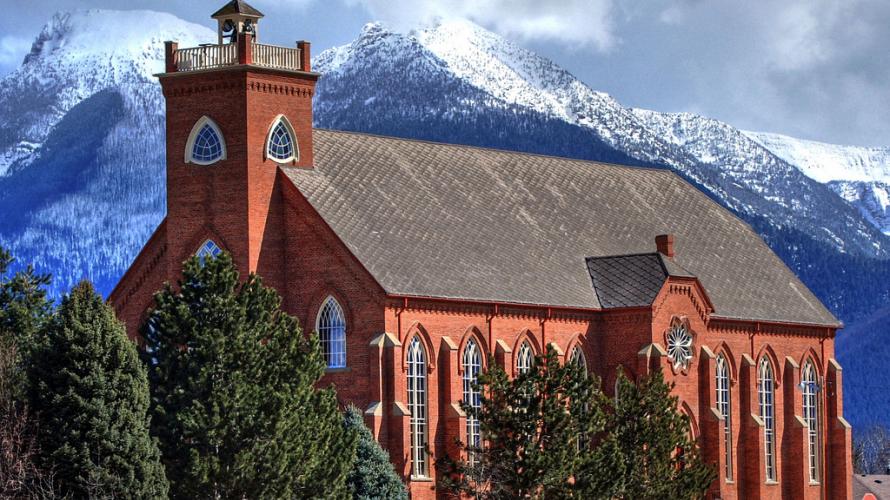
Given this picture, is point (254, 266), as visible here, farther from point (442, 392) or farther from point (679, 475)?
point (679, 475)

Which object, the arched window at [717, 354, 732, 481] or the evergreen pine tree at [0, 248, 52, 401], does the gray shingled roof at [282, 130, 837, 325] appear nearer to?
the arched window at [717, 354, 732, 481]

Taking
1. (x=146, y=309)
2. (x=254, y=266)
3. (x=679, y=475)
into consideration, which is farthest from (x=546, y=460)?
(x=146, y=309)

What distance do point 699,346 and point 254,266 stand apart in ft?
72.5

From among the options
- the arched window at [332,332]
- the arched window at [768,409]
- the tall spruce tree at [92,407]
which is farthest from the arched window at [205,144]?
the arched window at [768,409]

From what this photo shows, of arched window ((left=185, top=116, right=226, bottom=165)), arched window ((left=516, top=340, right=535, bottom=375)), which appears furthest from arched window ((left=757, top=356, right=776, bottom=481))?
arched window ((left=185, top=116, right=226, bottom=165))

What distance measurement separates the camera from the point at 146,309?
83562 millimetres

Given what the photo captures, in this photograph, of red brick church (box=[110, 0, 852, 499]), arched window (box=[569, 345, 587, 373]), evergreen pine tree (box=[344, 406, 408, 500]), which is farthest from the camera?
arched window (box=[569, 345, 587, 373])

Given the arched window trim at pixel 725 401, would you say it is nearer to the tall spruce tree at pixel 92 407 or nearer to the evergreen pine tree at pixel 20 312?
the evergreen pine tree at pixel 20 312

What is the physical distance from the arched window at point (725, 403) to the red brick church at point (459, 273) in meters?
0.10

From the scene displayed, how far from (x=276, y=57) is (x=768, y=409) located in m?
31.3

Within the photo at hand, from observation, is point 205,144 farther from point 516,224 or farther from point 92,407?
point 92,407

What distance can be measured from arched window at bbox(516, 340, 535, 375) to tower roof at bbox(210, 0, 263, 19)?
1756 cm

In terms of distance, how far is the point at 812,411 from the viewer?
9962 centimetres

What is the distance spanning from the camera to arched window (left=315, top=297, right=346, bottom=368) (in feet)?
259
